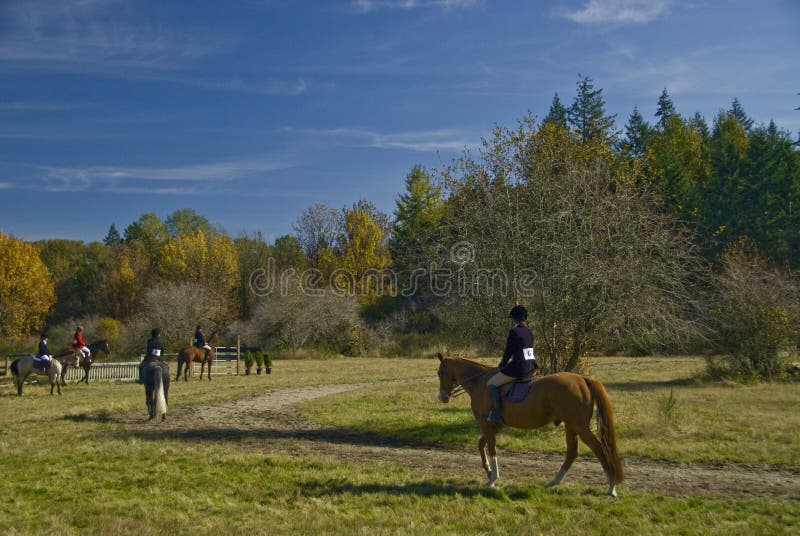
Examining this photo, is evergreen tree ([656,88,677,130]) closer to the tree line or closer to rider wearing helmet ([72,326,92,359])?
the tree line

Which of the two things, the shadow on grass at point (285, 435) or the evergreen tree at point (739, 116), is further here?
the evergreen tree at point (739, 116)

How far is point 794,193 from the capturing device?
37688mm

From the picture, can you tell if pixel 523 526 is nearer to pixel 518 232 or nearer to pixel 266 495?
pixel 266 495

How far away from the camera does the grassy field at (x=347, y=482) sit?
6500 millimetres

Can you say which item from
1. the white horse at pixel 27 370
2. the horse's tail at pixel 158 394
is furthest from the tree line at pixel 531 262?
the white horse at pixel 27 370

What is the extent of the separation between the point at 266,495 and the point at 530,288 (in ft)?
A: 24.1

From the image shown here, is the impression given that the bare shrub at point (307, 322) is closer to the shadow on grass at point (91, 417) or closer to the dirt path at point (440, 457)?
the dirt path at point (440, 457)

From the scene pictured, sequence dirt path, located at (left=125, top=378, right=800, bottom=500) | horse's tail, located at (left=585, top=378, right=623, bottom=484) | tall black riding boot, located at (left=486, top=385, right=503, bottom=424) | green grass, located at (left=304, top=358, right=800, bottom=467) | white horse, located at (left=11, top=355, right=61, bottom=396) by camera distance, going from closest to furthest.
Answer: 1. horse's tail, located at (left=585, top=378, right=623, bottom=484)
2. dirt path, located at (left=125, top=378, right=800, bottom=500)
3. tall black riding boot, located at (left=486, top=385, right=503, bottom=424)
4. green grass, located at (left=304, top=358, right=800, bottom=467)
5. white horse, located at (left=11, top=355, right=61, bottom=396)

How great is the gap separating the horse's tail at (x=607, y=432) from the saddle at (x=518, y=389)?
0.88 meters

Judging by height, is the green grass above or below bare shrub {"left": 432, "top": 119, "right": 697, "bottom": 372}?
below

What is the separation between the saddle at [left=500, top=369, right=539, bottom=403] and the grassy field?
1177mm

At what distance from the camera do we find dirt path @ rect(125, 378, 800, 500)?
321 inches

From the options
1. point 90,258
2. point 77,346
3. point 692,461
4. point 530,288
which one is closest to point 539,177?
point 530,288

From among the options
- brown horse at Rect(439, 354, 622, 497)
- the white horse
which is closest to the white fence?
the white horse
